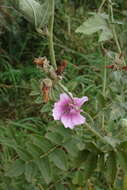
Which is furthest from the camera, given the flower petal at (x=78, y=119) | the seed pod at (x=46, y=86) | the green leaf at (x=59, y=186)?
the green leaf at (x=59, y=186)


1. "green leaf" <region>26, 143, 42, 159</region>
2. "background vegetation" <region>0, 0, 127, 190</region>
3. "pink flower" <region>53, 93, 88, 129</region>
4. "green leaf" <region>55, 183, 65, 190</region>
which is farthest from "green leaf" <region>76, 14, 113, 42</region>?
"green leaf" <region>55, 183, 65, 190</region>

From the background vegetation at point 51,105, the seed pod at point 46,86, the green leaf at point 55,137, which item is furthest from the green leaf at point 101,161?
the seed pod at point 46,86

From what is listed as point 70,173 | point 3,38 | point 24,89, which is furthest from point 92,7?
point 70,173

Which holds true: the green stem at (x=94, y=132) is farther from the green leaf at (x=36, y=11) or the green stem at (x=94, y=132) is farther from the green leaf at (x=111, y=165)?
the green leaf at (x=36, y=11)

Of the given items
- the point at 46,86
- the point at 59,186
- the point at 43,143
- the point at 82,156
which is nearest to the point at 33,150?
the point at 43,143

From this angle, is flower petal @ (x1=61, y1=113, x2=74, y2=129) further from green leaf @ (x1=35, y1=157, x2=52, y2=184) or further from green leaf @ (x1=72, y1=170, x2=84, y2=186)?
green leaf @ (x1=72, y1=170, x2=84, y2=186)

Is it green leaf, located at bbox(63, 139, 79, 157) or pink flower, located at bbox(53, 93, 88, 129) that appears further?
green leaf, located at bbox(63, 139, 79, 157)
